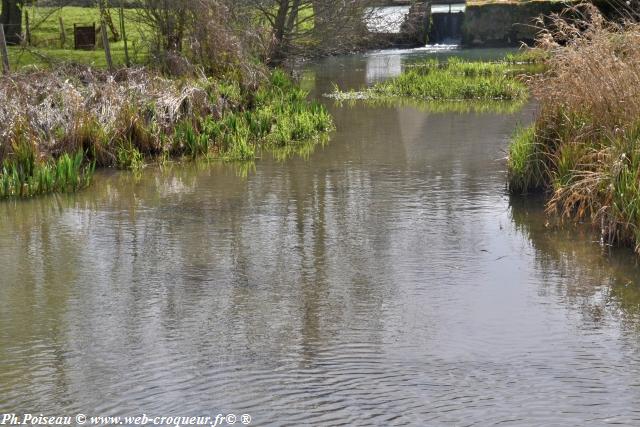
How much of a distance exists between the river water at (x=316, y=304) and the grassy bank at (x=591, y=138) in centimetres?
35

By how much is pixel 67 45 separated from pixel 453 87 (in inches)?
460

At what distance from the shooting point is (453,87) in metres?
22.6

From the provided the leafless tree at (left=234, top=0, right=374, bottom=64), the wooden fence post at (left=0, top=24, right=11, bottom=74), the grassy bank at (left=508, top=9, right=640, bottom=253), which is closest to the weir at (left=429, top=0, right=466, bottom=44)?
the leafless tree at (left=234, top=0, right=374, bottom=64)

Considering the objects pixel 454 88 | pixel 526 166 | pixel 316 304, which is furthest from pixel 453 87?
pixel 316 304

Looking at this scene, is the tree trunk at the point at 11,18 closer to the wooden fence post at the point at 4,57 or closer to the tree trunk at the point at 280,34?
the tree trunk at the point at 280,34

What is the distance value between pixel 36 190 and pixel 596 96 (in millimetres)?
6481

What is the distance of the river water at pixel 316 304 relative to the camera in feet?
22.5

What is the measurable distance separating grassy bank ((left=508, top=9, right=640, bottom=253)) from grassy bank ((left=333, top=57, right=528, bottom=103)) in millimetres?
9262

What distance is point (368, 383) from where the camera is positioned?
705 centimetres

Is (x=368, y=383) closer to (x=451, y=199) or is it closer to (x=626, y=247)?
(x=626, y=247)

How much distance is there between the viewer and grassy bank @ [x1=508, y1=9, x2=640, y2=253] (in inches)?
405

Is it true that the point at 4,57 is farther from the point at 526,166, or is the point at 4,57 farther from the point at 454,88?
the point at 454,88

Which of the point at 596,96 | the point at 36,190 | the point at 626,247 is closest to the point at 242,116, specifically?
the point at 36,190

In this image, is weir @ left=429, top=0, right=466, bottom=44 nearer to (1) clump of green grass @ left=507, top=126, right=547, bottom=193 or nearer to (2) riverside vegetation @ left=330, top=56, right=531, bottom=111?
(2) riverside vegetation @ left=330, top=56, right=531, bottom=111
